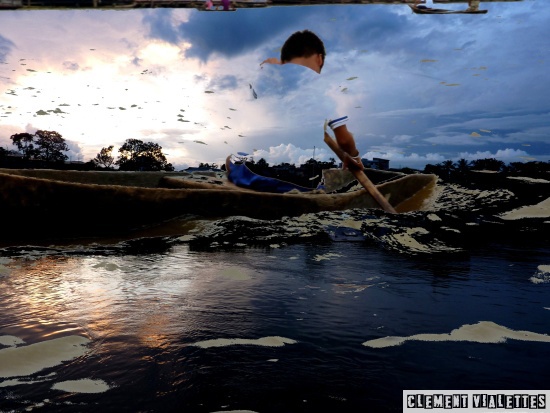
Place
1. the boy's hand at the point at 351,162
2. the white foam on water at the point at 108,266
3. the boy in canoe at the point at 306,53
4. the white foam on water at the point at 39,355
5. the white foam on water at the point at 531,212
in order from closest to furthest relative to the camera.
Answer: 1. the white foam on water at the point at 39,355
2. the white foam on water at the point at 108,266
3. the boy in canoe at the point at 306,53
4. the boy's hand at the point at 351,162
5. the white foam on water at the point at 531,212

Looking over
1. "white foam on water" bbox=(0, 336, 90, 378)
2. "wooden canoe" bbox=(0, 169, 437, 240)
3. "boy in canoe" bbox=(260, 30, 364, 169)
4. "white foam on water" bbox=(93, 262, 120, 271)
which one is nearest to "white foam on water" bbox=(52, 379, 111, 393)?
"white foam on water" bbox=(0, 336, 90, 378)

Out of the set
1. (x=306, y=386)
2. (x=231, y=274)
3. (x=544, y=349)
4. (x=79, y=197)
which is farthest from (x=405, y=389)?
(x=79, y=197)

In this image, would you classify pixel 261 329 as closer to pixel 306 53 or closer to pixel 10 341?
pixel 10 341

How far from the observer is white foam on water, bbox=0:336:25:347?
1496 millimetres

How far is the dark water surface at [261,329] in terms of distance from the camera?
3.84 feet

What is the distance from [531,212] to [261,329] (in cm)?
708

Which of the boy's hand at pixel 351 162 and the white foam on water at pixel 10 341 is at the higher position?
the boy's hand at pixel 351 162

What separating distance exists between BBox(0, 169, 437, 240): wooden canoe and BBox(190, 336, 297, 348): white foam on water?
9.96 ft

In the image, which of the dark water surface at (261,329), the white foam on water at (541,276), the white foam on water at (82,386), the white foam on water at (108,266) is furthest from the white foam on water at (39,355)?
the white foam on water at (541,276)

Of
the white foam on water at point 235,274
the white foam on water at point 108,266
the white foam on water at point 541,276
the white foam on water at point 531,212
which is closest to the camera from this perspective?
the white foam on water at point 235,274

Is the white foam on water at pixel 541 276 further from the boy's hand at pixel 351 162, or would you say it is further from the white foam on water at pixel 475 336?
the boy's hand at pixel 351 162

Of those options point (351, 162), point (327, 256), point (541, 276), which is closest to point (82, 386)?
point (327, 256)

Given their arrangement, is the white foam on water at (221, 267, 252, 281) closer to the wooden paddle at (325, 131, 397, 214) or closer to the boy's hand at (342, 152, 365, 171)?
the wooden paddle at (325, 131, 397, 214)

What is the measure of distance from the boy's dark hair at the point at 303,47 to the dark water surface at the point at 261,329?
2.53 metres
